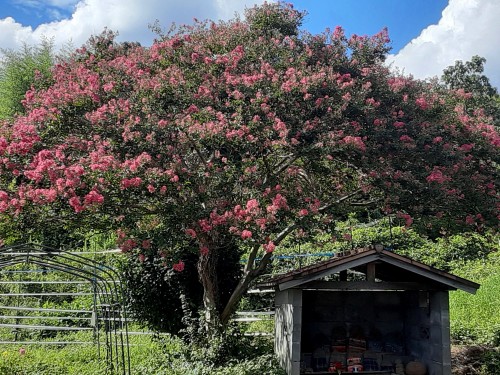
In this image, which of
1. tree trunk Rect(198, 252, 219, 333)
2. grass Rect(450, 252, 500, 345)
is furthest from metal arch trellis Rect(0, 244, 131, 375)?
grass Rect(450, 252, 500, 345)

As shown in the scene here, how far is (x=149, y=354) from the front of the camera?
33.0ft

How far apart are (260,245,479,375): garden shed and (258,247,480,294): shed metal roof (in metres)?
0.01

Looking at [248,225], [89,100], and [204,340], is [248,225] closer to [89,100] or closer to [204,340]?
[204,340]

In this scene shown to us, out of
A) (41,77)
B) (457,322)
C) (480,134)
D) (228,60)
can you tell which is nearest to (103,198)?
(228,60)

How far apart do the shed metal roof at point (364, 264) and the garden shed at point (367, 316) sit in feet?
0.05

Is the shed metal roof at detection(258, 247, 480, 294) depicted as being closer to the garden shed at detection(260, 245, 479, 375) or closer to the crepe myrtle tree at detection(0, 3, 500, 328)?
the garden shed at detection(260, 245, 479, 375)

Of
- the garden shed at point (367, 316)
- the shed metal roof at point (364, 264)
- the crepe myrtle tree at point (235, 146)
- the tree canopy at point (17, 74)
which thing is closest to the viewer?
the crepe myrtle tree at point (235, 146)

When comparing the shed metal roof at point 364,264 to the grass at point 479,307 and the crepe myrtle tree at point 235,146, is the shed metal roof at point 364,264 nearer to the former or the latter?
the crepe myrtle tree at point 235,146

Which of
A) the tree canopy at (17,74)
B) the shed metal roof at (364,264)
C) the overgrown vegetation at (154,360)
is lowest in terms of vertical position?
the overgrown vegetation at (154,360)

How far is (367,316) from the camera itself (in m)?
9.75

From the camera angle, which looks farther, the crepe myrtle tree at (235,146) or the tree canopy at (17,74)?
the tree canopy at (17,74)

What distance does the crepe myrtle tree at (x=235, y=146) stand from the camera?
739 centimetres

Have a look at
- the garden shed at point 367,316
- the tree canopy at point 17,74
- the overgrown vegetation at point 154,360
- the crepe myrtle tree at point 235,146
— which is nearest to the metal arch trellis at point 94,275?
the overgrown vegetation at point 154,360

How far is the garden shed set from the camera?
7.96 meters
